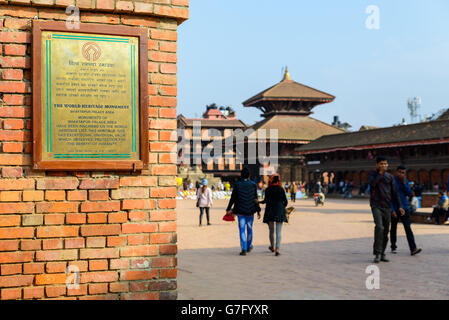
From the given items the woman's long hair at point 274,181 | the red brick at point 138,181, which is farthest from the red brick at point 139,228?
the woman's long hair at point 274,181

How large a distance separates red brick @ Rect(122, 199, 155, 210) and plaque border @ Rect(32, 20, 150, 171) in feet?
0.97

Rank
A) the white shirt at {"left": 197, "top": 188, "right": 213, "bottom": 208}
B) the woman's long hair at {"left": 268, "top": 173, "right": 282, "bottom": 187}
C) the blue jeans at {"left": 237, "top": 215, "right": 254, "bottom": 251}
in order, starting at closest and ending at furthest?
the blue jeans at {"left": 237, "top": 215, "right": 254, "bottom": 251}
the woman's long hair at {"left": 268, "top": 173, "right": 282, "bottom": 187}
the white shirt at {"left": 197, "top": 188, "right": 213, "bottom": 208}

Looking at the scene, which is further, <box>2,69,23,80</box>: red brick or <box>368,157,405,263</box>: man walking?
<box>368,157,405,263</box>: man walking

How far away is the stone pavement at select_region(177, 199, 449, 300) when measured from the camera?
6.18m

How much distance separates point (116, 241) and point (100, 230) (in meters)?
0.17

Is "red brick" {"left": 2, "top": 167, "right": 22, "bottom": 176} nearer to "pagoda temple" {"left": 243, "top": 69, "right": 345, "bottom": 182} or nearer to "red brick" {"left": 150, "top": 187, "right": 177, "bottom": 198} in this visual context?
"red brick" {"left": 150, "top": 187, "right": 177, "bottom": 198}

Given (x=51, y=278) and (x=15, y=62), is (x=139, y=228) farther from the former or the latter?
(x=15, y=62)

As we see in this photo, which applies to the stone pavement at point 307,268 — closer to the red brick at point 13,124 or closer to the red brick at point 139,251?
the red brick at point 139,251

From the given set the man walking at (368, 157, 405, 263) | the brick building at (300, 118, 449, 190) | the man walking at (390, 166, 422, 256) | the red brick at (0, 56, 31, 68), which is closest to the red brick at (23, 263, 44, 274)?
the red brick at (0, 56, 31, 68)

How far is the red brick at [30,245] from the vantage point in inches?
176

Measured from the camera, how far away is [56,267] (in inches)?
179

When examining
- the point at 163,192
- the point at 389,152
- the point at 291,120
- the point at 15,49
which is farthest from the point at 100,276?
the point at 291,120

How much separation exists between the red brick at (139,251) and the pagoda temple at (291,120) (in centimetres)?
4425
